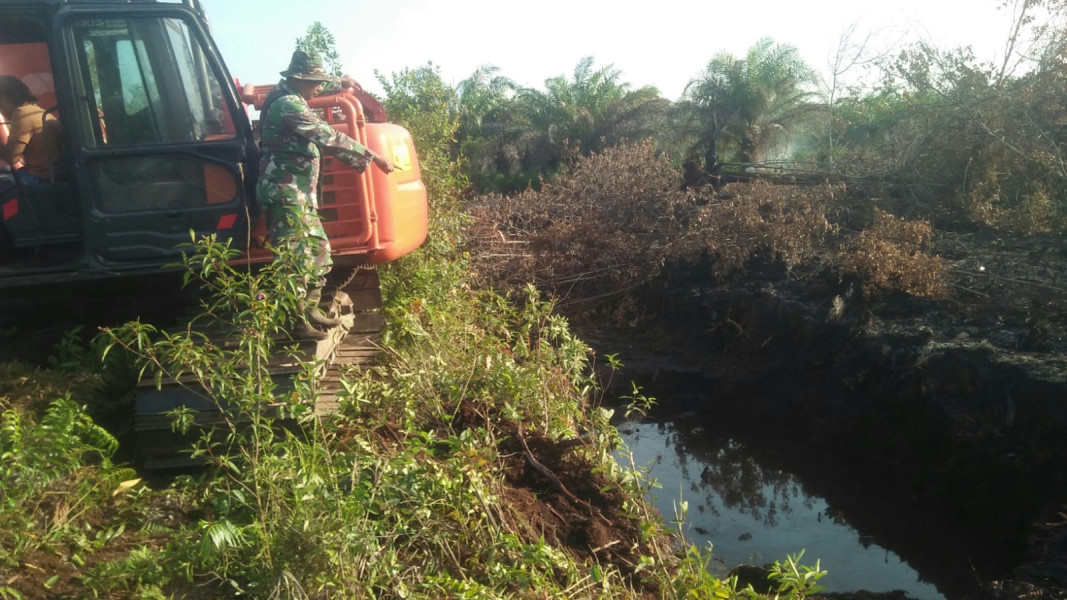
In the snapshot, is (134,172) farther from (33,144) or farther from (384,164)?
(384,164)

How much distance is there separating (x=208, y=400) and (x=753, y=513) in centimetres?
397

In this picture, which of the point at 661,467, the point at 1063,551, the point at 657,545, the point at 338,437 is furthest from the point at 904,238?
the point at 338,437

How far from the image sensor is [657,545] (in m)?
4.22

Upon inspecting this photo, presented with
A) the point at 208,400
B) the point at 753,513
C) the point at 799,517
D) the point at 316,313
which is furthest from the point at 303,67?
the point at 799,517

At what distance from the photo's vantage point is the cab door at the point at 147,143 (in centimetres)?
452

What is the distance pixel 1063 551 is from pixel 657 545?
245 cm

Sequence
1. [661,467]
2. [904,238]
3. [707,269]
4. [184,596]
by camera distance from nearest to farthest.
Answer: [184,596]
[661,467]
[904,238]
[707,269]

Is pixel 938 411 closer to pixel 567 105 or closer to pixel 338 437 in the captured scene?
pixel 338 437

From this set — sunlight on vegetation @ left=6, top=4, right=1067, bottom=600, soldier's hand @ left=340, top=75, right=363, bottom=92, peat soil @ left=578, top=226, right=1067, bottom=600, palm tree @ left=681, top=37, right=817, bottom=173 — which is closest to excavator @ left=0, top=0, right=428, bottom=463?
sunlight on vegetation @ left=6, top=4, right=1067, bottom=600

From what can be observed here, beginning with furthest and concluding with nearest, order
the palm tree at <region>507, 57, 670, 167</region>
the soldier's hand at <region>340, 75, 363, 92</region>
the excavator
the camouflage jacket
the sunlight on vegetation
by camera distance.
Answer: the palm tree at <region>507, 57, 670, 167</region> → the soldier's hand at <region>340, 75, 363, 92</region> → the camouflage jacket → the excavator → the sunlight on vegetation

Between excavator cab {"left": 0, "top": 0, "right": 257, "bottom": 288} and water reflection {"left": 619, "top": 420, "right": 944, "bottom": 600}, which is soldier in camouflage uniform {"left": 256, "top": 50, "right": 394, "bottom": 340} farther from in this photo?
water reflection {"left": 619, "top": 420, "right": 944, "bottom": 600}

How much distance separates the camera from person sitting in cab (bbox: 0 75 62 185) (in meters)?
4.74

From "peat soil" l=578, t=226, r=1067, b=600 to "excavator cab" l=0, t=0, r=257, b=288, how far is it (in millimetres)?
5073

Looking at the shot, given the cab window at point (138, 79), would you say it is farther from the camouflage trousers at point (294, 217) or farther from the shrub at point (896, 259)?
the shrub at point (896, 259)
